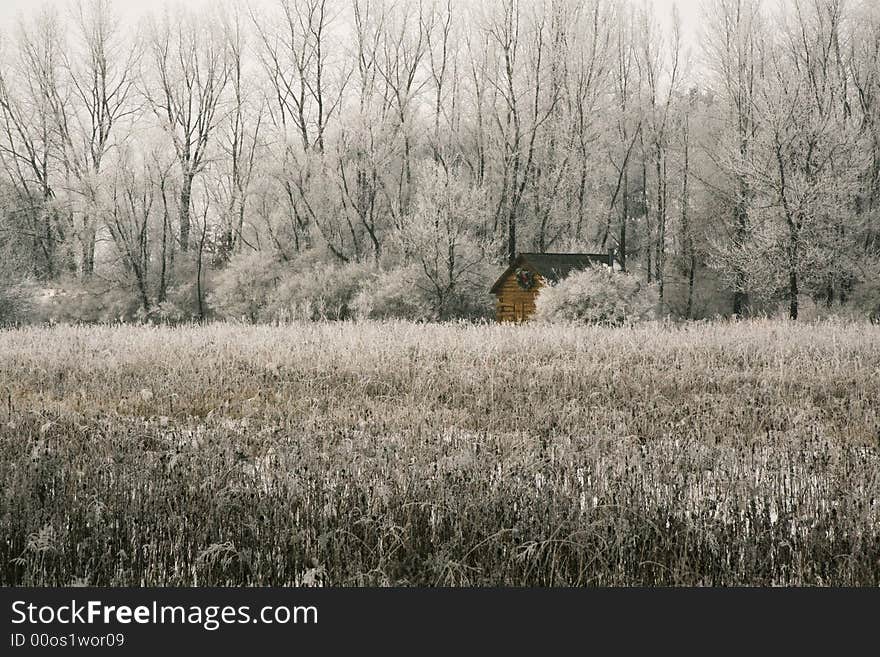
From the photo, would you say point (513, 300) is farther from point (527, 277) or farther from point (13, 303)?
point (13, 303)

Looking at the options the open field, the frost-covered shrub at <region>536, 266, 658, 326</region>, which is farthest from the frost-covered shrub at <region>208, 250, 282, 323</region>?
the open field

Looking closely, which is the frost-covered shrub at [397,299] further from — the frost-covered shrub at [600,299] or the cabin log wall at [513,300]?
the frost-covered shrub at [600,299]

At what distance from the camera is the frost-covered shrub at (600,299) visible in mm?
20609

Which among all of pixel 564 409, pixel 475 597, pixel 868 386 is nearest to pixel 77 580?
pixel 475 597

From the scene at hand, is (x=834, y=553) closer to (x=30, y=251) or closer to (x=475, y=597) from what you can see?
(x=475, y=597)

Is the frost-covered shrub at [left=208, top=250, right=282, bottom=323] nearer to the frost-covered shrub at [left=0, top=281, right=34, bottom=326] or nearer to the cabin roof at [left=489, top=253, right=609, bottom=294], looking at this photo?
the frost-covered shrub at [left=0, top=281, right=34, bottom=326]

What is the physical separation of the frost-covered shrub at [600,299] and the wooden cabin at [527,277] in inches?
316

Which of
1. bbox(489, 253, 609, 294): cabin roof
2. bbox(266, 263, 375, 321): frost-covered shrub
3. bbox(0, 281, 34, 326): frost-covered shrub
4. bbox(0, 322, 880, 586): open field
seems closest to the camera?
bbox(0, 322, 880, 586): open field

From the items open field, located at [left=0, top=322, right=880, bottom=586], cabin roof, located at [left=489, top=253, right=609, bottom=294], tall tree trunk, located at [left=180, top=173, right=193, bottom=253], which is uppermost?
tall tree trunk, located at [left=180, top=173, right=193, bottom=253]

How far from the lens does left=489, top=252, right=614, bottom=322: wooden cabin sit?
30.1 metres

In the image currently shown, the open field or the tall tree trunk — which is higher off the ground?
the tall tree trunk

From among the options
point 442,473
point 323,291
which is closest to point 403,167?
point 323,291

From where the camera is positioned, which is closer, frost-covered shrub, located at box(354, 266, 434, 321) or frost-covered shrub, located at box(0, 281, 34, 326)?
frost-covered shrub, located at box(0, 281, 34, 326)

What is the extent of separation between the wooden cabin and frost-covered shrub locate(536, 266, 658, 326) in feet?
26.3
